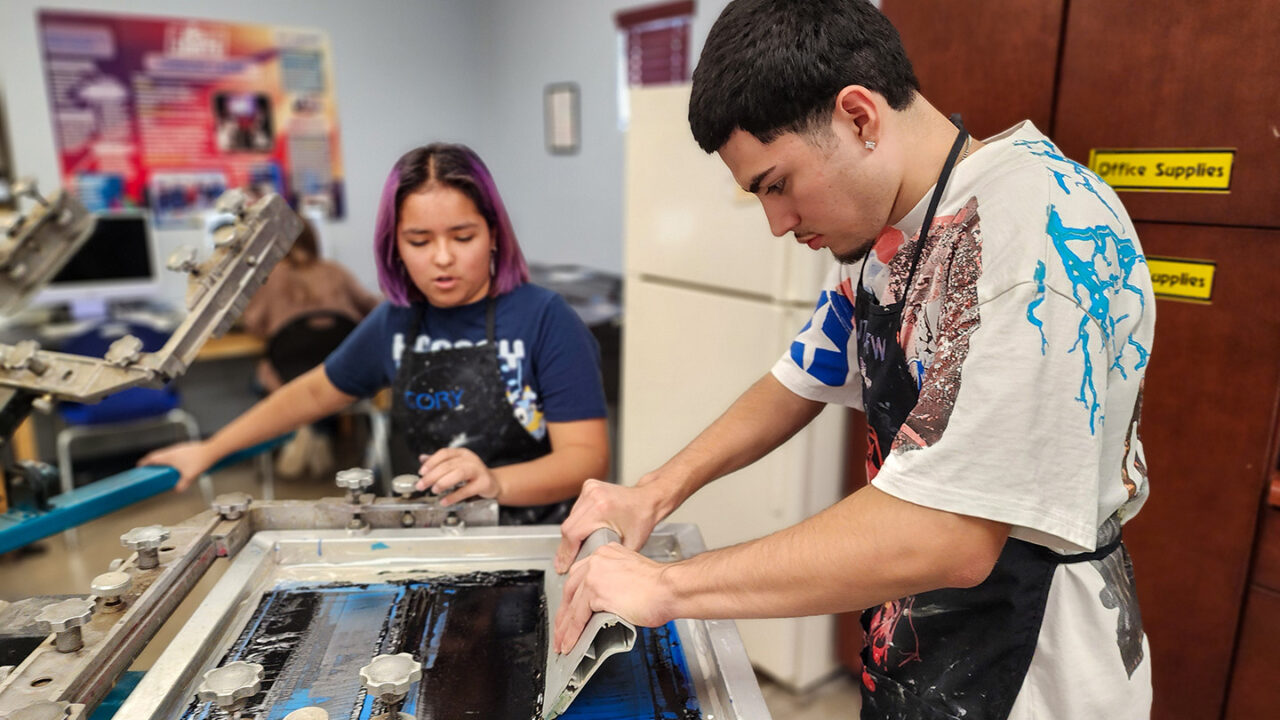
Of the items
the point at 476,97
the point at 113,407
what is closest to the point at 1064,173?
the point at 113,407

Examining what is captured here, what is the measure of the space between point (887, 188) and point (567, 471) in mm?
710

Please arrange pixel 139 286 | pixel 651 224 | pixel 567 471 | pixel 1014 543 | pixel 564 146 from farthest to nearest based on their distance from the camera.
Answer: pixel 564 146, pixel 139 286, pixel 651 224, pixel 567 471, pixel 1014 543

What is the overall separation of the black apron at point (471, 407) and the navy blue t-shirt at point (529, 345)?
1 cm

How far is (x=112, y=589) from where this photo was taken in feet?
2.67

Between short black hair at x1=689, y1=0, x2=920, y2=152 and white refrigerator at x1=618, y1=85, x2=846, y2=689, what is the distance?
125 centimetres

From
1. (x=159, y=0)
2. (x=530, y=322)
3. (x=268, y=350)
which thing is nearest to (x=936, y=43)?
(x=530, y=322)

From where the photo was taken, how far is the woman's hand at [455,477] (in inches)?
42.9

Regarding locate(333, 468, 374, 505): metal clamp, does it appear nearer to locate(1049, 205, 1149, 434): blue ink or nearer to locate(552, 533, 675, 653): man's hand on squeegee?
locate(552, 533, 675, 653): man's hand on squeegee

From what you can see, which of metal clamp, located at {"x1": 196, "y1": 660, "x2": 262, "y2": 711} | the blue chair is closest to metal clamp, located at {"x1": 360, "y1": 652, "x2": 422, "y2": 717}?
metal clamp, located at {"x1": 196, "y1": 660, "x2": 262, "y2": 711}

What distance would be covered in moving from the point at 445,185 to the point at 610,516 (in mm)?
621

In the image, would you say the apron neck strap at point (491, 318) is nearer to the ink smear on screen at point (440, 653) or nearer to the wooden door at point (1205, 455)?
the ink smear on screen at point (440, 653)

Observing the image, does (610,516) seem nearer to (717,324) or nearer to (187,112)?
(717,324)

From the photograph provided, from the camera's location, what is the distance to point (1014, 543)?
0.81 metres

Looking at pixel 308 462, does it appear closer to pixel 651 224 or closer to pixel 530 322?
pixel 651 224
